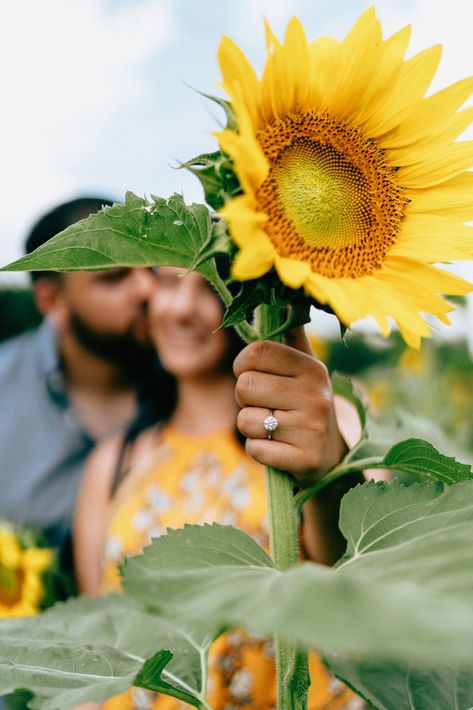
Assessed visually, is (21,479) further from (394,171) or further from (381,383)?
(394,171)

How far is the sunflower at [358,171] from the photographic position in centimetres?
54

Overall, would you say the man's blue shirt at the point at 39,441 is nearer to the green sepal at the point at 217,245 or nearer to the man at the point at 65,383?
the man at the point at 65,383

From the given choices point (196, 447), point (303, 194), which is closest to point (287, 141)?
point (303, 194)

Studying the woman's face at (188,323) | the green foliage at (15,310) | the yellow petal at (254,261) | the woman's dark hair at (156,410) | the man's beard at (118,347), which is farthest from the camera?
the green foliage at (15,310)

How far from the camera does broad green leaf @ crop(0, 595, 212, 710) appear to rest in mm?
570

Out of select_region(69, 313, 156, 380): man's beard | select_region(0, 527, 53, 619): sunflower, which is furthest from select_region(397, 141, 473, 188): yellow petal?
select_region(69, 313, 156, 380): man's beard

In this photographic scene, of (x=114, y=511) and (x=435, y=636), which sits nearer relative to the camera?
(x=435, y=636)

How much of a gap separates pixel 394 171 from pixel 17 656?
47 cm

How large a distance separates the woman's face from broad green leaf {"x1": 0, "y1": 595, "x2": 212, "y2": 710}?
1762 millimetres

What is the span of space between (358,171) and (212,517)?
5.81 feet

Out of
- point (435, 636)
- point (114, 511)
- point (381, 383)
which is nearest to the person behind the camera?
point (435, 636)

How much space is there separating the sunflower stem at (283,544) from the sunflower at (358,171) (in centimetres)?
7

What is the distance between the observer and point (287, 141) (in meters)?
0.60

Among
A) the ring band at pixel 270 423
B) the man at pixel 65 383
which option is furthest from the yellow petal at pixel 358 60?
the man at pixel 65 383
